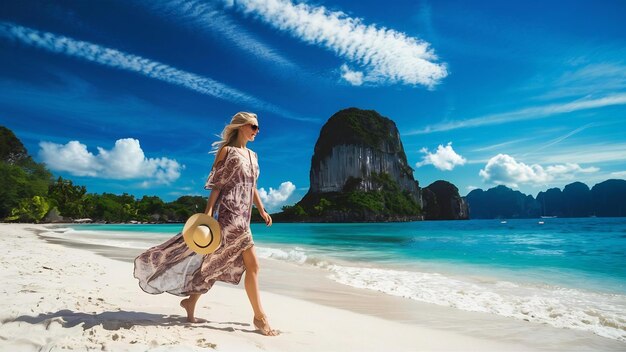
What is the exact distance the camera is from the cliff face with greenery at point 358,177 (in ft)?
431

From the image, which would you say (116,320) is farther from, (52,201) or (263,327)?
(52,201)

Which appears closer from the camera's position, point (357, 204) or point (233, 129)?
point (233, 129)

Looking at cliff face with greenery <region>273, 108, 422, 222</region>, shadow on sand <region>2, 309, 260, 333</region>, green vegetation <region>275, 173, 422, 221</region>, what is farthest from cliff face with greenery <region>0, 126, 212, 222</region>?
shadow on sand <region>2, 309, 260, 333</region>

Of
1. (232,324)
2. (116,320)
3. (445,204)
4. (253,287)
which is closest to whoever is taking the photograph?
(116,320)

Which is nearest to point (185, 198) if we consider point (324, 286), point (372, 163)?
point (372, 163)

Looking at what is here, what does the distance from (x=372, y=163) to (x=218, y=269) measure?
147 metres

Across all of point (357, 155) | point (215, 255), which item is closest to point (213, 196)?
point (215, 255)

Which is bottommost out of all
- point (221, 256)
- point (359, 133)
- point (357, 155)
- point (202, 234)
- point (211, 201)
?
point (221, 256)

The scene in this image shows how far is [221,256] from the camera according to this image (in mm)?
3166

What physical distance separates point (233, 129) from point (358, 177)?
14071 centimetres

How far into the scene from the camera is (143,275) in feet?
10.4

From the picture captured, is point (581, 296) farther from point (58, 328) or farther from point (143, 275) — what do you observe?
point (58, 328)

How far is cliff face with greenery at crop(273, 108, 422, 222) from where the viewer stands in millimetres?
131250

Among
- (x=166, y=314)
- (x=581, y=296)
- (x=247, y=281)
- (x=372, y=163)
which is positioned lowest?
(x=581, y=296)
